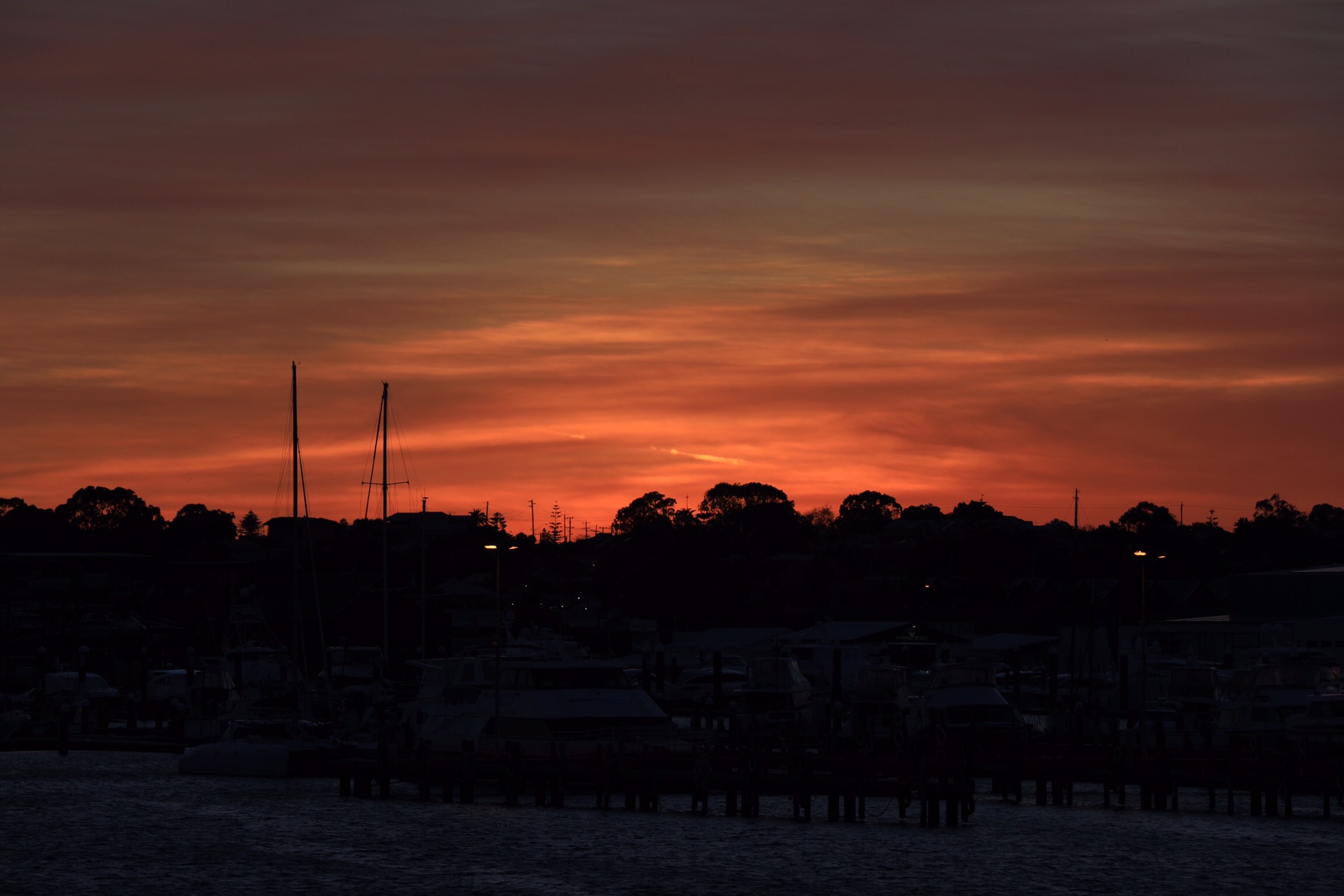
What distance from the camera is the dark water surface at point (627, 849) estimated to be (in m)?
45.7

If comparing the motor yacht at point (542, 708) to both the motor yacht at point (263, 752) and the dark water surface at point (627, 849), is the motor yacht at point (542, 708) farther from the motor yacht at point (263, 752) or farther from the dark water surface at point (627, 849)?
the motor yacht at point (263, 752)

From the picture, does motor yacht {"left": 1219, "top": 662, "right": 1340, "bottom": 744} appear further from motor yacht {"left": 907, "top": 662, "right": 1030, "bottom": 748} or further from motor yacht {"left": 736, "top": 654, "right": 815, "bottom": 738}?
motor yacht {"left": 736, "top": 654, "right": 815, "bottom": 738}

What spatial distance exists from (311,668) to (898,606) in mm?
82257

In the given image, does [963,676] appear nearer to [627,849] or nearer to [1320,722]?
[1320,722]

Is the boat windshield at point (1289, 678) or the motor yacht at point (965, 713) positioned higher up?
the boat windshield at point (1289, 678)

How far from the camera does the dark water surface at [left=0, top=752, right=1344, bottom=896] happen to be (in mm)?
45688

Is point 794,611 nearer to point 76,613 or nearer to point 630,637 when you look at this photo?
point 630,637

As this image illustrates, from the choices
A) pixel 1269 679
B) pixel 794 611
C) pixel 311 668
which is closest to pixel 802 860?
pixel 1269 679

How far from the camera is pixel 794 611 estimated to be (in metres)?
182

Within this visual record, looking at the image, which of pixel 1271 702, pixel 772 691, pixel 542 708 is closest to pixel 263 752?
pixel 542 708

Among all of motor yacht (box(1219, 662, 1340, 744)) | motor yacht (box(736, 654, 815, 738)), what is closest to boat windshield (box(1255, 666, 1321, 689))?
motor yacht (box(1219, 662, 1340, 744))

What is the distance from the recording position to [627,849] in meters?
50.2

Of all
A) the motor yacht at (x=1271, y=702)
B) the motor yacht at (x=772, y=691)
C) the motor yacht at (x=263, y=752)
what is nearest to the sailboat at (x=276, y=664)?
the motor yacht at (x=263, y=752)

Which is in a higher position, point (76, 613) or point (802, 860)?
point (76, 613)
